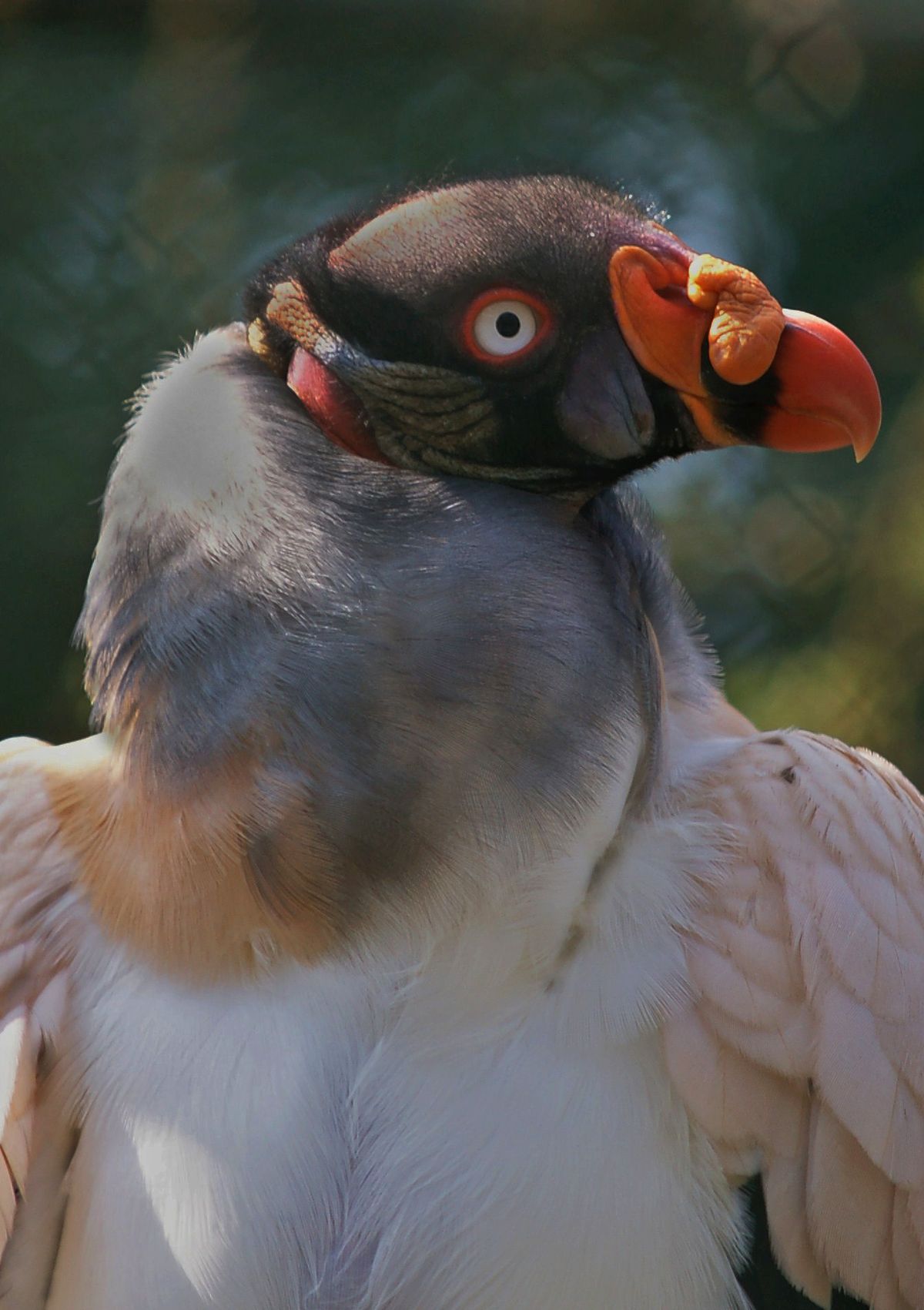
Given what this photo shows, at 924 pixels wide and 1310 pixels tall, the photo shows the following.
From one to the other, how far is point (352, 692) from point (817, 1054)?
1.74ft

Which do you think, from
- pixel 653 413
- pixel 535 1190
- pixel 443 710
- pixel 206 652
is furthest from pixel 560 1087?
pixel 653 413

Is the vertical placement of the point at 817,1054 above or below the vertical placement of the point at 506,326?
below

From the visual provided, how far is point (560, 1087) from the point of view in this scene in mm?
1284

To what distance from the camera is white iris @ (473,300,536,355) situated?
1.29 metres

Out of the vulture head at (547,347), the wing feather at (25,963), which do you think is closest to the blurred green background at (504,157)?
the wing feather at (25,963)

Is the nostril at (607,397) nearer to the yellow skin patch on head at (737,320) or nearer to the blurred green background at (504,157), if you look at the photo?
the yellow skin patch on head at (737,320)

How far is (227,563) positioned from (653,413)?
1.33ft

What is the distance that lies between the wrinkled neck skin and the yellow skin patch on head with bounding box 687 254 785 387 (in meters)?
0.22

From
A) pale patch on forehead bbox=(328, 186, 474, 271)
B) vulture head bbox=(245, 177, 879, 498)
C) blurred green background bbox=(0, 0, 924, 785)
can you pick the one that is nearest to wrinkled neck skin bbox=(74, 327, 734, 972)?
vulture head bbox=(245, 177, 879, 498)

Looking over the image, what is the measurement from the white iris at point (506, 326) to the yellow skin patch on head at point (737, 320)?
15 centimetres

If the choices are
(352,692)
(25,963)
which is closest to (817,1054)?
(352,692)

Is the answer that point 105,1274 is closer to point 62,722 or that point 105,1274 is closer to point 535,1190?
point 535,1190

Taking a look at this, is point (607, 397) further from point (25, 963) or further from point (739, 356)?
point (25, 963)

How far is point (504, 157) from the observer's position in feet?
8.37
